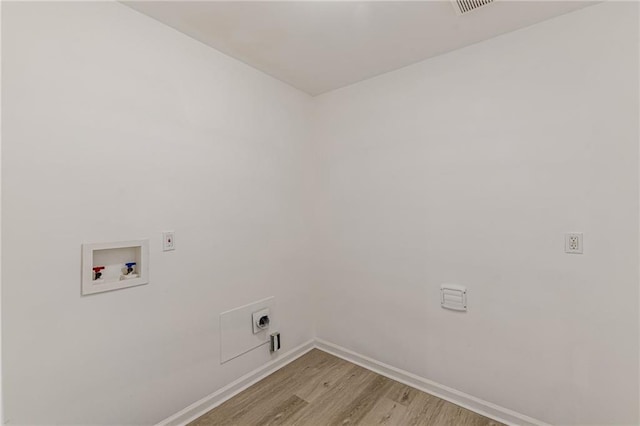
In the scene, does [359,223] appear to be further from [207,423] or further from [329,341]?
[207,423]

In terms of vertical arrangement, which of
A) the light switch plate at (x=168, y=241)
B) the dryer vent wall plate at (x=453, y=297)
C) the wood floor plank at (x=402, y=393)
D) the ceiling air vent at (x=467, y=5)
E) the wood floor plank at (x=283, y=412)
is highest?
the ceiling air vent at (x=467, y=5)

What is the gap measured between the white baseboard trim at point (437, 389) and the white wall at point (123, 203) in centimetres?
72

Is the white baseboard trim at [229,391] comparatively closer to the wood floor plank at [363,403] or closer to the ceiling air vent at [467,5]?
the wood floor plank at [363,403]

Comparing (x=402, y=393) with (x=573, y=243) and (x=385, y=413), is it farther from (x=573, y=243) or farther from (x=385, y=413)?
(x=573, y=243)

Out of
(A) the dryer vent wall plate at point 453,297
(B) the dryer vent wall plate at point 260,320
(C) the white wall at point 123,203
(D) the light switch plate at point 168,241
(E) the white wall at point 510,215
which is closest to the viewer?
(C) the white wall at point 123,203

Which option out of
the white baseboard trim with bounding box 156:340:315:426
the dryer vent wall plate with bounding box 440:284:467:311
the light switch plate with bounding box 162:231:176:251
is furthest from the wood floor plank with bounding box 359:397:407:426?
the light switch plate with bounding box 162:231:176:251

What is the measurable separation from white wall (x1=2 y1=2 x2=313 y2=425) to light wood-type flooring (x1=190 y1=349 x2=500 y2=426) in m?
0.21

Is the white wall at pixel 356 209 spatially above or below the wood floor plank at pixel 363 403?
above

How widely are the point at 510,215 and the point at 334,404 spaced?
1654 millimetres

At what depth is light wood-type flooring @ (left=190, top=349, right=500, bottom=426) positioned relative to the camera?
1.85 m

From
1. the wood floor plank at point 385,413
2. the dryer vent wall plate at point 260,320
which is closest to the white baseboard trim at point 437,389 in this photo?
the wood floor plank at point 385,413

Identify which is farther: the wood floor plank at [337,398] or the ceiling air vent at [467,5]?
the wood floor plank at [337,398]

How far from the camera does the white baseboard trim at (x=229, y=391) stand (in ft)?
5.99

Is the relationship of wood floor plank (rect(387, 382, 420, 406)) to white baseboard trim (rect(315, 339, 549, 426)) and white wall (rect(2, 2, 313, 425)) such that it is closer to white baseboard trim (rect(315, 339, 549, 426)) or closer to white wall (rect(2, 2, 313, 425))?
white baseboard trim (rect(315, 339, 549, 426))
